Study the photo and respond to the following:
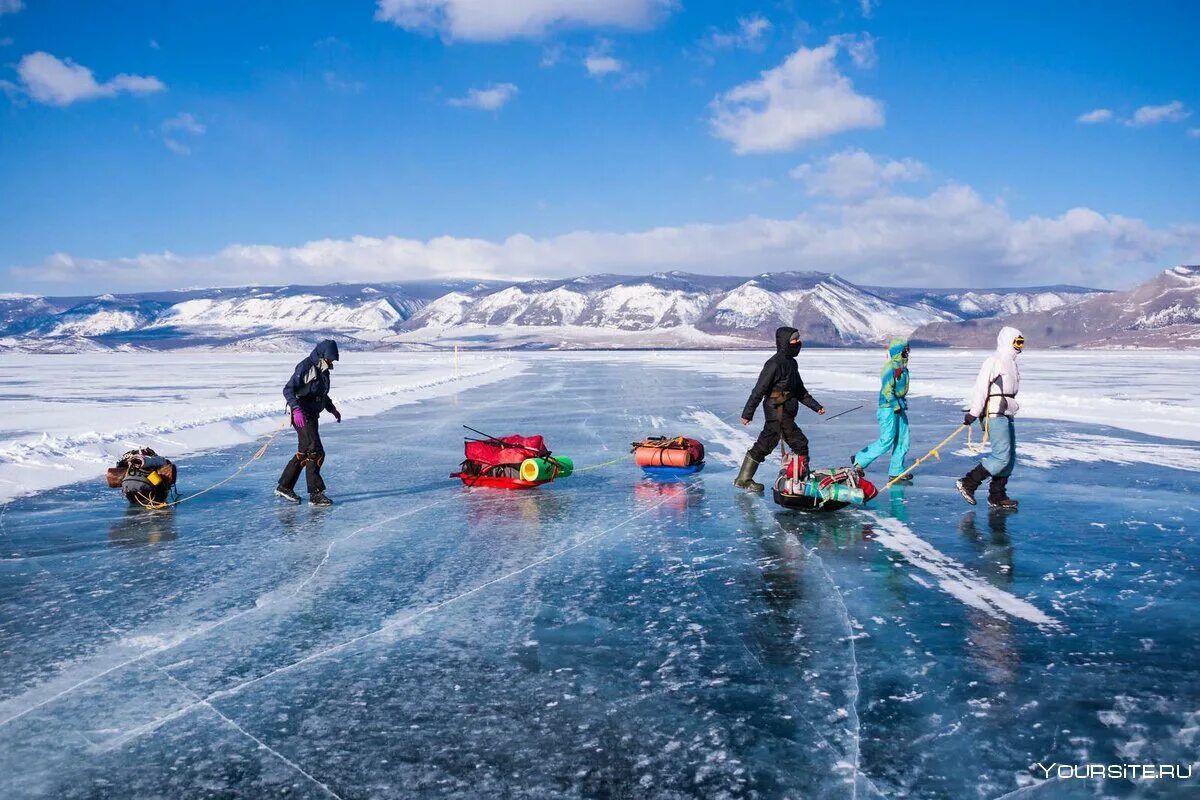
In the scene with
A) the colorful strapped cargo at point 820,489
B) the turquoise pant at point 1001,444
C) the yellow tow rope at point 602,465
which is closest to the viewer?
the turquoise pant at point 1001,444

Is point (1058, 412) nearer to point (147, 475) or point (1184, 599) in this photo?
point (1184, 599)

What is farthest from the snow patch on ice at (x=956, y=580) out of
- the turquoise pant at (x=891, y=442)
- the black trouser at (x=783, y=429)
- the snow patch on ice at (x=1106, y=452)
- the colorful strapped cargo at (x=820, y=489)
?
the snow patch on ice at (x=1106, y=452)

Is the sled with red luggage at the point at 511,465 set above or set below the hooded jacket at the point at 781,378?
below

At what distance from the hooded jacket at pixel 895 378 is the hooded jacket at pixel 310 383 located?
6.73 m

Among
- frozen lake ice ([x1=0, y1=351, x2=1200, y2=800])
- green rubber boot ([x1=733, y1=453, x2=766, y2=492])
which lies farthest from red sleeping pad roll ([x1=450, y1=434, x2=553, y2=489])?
green rubber boot ([x1=733, y1=453, x2=766, y2=492])

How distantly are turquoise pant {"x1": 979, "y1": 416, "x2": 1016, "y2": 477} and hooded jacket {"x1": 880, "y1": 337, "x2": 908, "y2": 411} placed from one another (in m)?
1.45

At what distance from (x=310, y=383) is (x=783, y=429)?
5.58m

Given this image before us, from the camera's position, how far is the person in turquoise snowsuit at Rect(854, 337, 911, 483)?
10055 millimetres

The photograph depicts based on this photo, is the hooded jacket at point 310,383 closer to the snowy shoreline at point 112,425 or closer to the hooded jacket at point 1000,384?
the snowy shoreline at point 112,425

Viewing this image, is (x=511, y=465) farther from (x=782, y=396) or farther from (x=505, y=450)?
(x=782, y=396)

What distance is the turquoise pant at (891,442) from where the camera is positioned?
33.5 ft

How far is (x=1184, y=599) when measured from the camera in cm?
554

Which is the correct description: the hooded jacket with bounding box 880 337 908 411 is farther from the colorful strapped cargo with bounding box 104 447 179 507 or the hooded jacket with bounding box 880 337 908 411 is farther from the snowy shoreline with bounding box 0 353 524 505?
the snowy shoreline with bounding box 0 353 524 505

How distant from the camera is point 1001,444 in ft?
28.1
